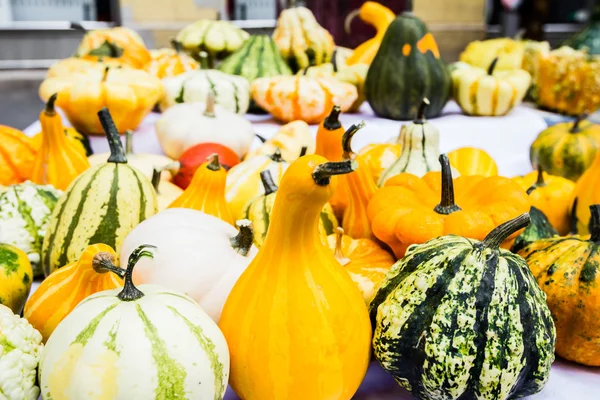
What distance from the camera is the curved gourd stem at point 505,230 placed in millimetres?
918

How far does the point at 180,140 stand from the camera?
221 centimetres

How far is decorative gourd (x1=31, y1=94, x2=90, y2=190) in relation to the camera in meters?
1.69

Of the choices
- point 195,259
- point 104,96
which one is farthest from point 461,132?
point 195,259

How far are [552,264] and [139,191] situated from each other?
0.85 meters

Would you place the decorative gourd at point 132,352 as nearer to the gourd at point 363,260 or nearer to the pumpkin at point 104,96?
the gourd at point 363,260

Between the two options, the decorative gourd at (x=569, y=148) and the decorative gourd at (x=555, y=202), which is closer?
Result: the decorative gourd at (x=555, y=202)

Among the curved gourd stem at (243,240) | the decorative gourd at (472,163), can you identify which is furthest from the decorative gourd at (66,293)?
the decorative gourd at (472,163)

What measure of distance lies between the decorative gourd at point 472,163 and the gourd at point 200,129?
0.80 metres

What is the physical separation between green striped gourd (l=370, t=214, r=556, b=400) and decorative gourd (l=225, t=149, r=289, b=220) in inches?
29.8

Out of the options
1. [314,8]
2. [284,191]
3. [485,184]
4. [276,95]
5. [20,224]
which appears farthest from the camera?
[314,8]

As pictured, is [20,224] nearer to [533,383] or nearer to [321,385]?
[321,385]

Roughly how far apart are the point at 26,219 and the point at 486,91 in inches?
82.9

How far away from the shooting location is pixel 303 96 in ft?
8.50

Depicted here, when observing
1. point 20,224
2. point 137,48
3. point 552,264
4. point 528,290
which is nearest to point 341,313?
point 528,290
